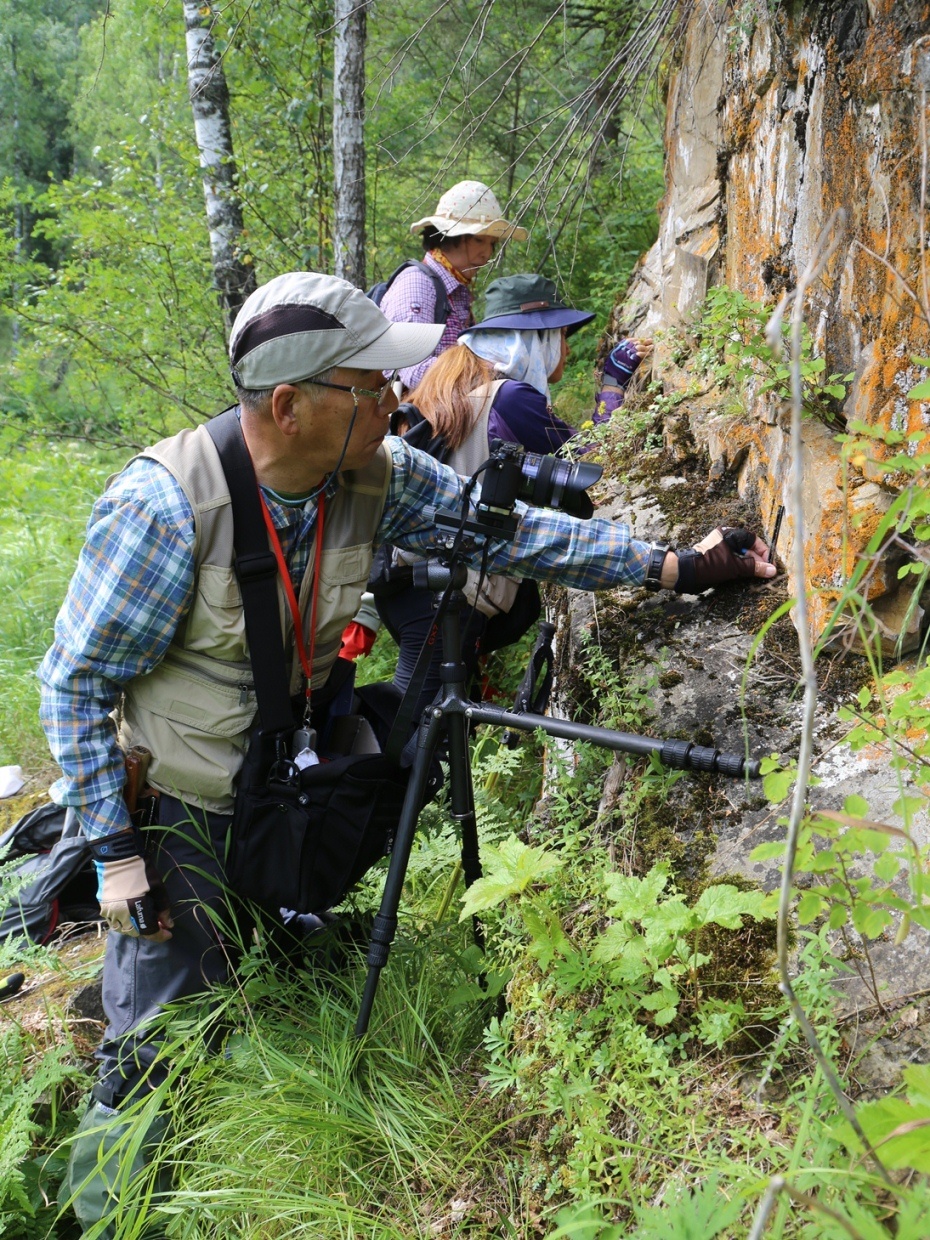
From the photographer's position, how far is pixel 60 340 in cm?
712

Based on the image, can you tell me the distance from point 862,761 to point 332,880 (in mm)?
1368

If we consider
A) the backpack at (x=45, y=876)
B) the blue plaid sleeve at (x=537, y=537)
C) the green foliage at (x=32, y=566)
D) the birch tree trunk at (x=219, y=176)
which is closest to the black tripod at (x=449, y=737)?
the blue plaid sleeve at (x=537, y=537)

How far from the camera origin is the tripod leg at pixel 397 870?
89.3 inches

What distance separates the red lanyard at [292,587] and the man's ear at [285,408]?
0.18 metres

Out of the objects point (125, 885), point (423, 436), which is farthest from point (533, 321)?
point (125, 885)

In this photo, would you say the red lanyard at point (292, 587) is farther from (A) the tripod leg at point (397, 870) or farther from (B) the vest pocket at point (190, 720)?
(A) the tripod leg at point (397, 870)

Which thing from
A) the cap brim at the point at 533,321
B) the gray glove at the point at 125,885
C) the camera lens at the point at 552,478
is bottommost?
the gray glove at the point at 125,885

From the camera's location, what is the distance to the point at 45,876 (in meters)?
3.16

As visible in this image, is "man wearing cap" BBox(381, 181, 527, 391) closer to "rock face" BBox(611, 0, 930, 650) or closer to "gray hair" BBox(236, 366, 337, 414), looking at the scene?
"rock face" BBox(611, 0, 930, 650)

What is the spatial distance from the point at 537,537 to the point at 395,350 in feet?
2.10

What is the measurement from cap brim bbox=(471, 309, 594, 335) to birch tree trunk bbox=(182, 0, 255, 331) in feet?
10.1

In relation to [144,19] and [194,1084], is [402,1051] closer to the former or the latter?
[194,1084]

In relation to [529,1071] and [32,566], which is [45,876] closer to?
[529,1071]

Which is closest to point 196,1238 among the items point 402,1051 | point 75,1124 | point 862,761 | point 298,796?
point 402,1051
